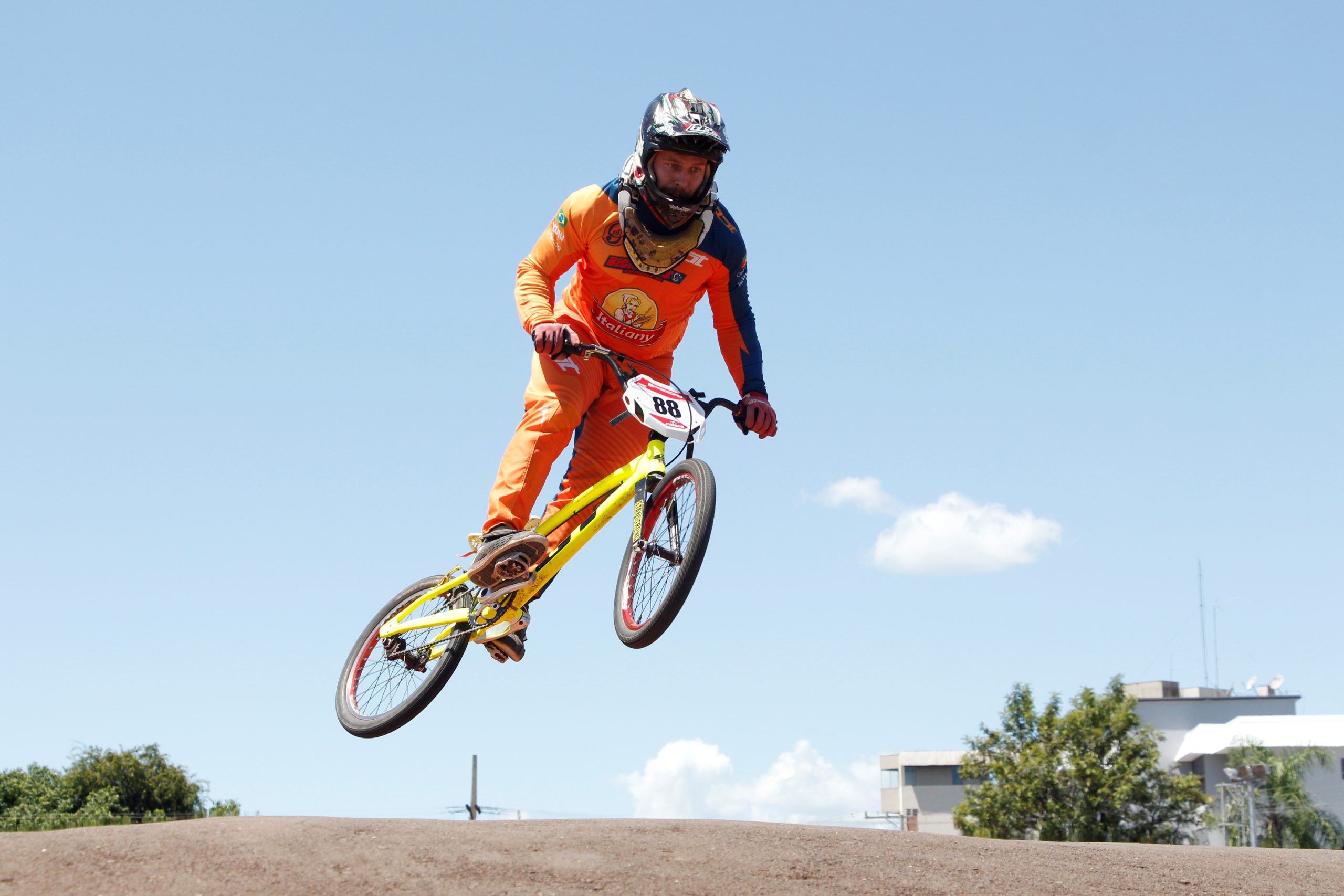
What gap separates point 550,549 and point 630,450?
3.78 ft

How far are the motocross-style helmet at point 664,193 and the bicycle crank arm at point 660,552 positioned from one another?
6.30 feet

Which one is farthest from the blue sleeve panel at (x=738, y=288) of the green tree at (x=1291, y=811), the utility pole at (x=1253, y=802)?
the green tree at (x=1291, y=811)

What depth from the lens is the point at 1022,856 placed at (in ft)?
39.3

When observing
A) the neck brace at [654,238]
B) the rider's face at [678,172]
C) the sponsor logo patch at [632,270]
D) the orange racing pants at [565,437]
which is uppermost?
the rider's face at [678,172]

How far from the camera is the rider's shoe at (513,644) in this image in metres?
9.02

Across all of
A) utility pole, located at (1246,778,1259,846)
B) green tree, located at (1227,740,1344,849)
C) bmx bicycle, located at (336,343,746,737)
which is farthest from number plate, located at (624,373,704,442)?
green tree, located at (1227,740,1344,849)

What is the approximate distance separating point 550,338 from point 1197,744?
63.7 m

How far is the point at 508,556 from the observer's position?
856 centimetres

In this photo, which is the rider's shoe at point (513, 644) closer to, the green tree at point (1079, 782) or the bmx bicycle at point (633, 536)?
the bmx bicycle at point (633, 536)

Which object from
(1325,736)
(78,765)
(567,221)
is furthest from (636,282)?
(1325,736)

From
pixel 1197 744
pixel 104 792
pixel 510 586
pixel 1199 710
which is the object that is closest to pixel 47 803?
pixel 104 792

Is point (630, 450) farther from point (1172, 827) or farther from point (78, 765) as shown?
point (1172, 827)

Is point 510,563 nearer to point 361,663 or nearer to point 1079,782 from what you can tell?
point 361,663

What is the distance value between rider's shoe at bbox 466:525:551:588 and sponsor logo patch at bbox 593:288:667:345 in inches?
65.9
